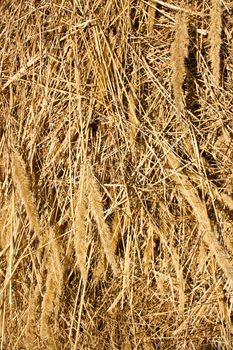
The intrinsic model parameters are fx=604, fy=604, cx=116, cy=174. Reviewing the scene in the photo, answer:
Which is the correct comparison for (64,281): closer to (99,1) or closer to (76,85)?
(76,85)

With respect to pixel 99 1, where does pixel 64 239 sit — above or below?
below

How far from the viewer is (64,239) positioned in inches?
44.2

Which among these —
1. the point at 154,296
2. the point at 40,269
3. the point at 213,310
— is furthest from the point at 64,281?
the point at 213,310

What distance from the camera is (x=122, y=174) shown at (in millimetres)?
1071

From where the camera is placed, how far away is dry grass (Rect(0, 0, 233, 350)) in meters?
1.09

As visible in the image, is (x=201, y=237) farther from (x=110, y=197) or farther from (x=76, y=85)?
(x=76, y=85)

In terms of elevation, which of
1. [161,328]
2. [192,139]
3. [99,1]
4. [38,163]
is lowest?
[161,328]

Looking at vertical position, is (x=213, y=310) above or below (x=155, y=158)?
below

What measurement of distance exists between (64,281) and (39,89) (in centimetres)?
36

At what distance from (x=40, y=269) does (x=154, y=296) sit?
218mm

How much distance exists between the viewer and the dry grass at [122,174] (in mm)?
1092

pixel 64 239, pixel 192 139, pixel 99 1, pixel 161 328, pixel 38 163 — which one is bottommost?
pixel 161 328

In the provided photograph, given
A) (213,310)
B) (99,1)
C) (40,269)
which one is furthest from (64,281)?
(99,1)

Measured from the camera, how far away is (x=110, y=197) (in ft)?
3.62
